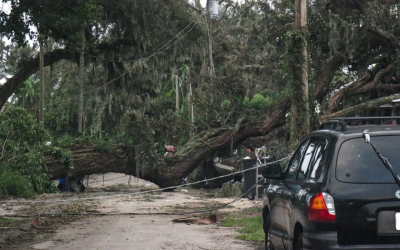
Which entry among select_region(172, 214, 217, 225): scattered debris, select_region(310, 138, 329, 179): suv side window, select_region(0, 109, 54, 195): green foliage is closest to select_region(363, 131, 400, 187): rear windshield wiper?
select_region(310, 138, 329, 179): suv side window

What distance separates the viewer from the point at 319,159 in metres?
6.31

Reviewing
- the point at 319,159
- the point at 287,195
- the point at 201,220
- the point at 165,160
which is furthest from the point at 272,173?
the point at 165,160

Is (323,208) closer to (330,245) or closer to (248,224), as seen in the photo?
(330,245)

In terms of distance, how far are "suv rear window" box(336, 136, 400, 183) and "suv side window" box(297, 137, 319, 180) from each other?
33.5 inches

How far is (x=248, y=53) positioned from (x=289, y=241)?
20.4 m

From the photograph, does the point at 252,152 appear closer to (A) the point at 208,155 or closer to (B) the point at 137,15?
(A) the point at 208,155

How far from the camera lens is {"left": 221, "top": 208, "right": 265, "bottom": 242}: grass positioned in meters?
11.6

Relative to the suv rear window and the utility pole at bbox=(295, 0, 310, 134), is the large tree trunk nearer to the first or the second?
the utility pole at bbox=(295, 0, 310, 134)

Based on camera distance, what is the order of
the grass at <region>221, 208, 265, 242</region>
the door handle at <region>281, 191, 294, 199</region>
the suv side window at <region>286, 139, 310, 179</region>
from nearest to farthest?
the door handle at <region>281, 191, 294, 199</region>
the suv side window at <region>286, 139, 310, 179</region>
the grass at <region>221, 208, 265, 242</region>

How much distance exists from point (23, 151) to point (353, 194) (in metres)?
19.0

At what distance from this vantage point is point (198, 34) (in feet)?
105

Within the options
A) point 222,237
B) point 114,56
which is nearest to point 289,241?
point 222,237

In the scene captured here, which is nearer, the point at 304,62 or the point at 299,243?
the point at 299,243

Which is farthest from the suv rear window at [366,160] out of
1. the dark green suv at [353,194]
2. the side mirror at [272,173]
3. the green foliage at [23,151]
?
the green foliage at [23,151]
